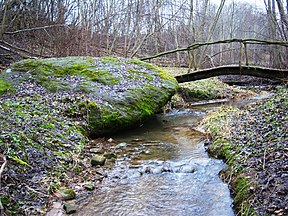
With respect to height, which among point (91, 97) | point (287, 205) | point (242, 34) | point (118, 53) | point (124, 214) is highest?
point (242, 34)

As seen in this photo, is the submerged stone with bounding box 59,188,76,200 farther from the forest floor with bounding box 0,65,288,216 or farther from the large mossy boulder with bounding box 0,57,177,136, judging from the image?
the large mossy boulder with bounding box 0,57,177,136

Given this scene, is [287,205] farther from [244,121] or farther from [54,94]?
[54,94]

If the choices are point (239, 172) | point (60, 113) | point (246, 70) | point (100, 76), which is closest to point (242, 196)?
point (239, 172)

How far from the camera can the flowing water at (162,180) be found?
3680mm

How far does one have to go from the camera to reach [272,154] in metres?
3.97

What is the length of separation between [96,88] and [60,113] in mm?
1468

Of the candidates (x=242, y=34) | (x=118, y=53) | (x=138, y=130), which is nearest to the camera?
(x=138, y=130)

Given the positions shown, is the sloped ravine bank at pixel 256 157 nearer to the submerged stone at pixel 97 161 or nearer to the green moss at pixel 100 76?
the submerged stone at pixel 97 161

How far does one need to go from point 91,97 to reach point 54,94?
0.90 meters

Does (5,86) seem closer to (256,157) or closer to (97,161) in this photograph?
(97,161)

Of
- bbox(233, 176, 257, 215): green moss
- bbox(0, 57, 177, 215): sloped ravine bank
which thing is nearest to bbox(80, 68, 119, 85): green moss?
bbox(0, 57, 177, 215): sloped ravine bank

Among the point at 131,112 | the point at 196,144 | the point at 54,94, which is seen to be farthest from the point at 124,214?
the point at 54,94

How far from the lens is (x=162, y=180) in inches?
179

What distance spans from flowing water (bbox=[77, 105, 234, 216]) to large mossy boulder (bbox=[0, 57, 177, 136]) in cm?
57
